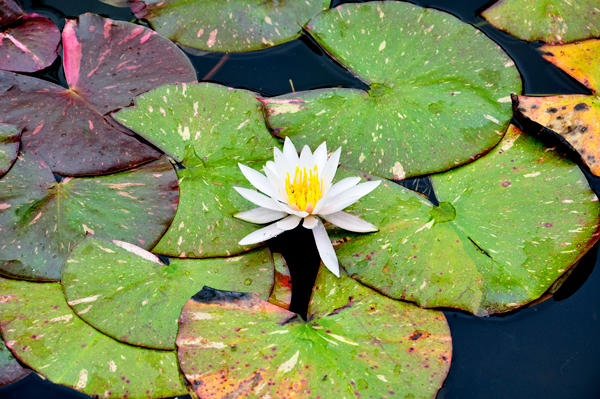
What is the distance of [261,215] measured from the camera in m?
1.86

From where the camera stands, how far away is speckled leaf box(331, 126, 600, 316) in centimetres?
173

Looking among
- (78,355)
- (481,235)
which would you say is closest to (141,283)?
(78,355)

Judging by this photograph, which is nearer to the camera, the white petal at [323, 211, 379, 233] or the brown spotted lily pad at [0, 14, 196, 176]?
the white petal at [323, 211, 379, 233]

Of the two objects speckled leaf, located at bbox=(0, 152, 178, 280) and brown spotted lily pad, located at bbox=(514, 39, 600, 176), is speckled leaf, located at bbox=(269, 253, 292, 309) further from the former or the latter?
brown spotted lily pad, located at bbox=(514, 39, 600, 176)

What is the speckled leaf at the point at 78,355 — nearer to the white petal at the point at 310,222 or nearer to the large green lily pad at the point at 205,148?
the large green lily pad at the point at 205,148

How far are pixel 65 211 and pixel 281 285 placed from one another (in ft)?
3.68

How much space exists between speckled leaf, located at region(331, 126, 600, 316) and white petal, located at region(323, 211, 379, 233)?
0.05m

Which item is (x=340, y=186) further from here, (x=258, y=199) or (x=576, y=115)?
(x=576, y=115)

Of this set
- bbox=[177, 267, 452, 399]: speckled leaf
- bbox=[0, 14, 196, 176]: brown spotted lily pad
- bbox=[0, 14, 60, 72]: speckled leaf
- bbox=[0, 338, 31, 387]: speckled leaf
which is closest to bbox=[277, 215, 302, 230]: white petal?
bbox=[177, 267, 452, 399]: speckled leaf

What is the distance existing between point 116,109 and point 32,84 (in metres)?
0.53

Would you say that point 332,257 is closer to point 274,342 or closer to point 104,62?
point 274,342

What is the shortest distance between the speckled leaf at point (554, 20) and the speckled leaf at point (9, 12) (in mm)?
3253

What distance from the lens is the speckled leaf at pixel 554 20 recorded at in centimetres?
254

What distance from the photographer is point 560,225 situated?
1862 mm
